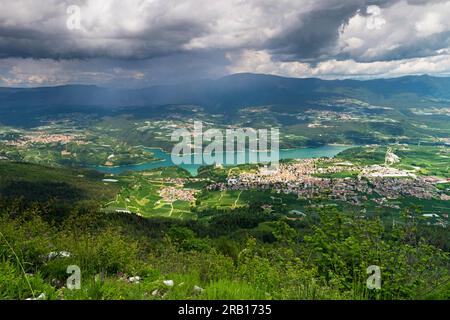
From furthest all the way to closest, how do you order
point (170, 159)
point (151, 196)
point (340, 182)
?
point (170, 159) → point (340, 182) → point (151, 196)

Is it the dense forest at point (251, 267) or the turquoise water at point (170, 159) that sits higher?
the dense forest at point (251, 267)

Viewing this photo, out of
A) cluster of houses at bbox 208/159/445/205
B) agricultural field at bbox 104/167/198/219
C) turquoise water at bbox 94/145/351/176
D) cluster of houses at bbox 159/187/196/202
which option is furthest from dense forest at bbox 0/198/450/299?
turquoise water at bbox 94/145/351/176

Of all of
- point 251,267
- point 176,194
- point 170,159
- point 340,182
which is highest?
point 251,267

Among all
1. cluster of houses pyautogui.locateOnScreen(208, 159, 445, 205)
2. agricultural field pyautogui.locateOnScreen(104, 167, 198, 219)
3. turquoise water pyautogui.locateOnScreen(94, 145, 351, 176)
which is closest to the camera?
agricultural field pyautogui.locateOnScreen(104, 167, 198, 219)

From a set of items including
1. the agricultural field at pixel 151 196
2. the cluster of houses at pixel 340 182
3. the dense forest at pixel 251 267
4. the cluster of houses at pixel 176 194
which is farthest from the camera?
the cluster of houses at pixel 176 194

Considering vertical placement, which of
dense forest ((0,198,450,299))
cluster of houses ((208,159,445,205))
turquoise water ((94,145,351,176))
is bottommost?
turquoise water ((94,145,351,176))

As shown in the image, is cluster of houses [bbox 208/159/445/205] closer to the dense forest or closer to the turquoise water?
the turquoise water

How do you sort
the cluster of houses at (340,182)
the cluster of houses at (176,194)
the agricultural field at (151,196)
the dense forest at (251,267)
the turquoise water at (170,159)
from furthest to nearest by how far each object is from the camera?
the turquoise water at (170,159)
the cluster of houses at (176,194)
the cluster of houses at (340,182)
the agricultural field at (151,196)
the dense forest at (251,267)

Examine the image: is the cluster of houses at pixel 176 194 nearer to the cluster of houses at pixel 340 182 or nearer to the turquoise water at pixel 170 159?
the cluster of houses at pixel 340 182

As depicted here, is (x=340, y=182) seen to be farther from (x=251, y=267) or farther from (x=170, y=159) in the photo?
(x=251, y=267)

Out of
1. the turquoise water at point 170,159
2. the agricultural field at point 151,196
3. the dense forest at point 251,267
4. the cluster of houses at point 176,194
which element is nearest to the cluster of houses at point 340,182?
the cluster of houses at point 176,194

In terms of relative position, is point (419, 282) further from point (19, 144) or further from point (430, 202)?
point (19, 144)

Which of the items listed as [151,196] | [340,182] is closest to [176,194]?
[151,196]

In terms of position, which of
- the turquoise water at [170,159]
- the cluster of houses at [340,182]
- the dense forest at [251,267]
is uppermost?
the dense forest at [251,267]
